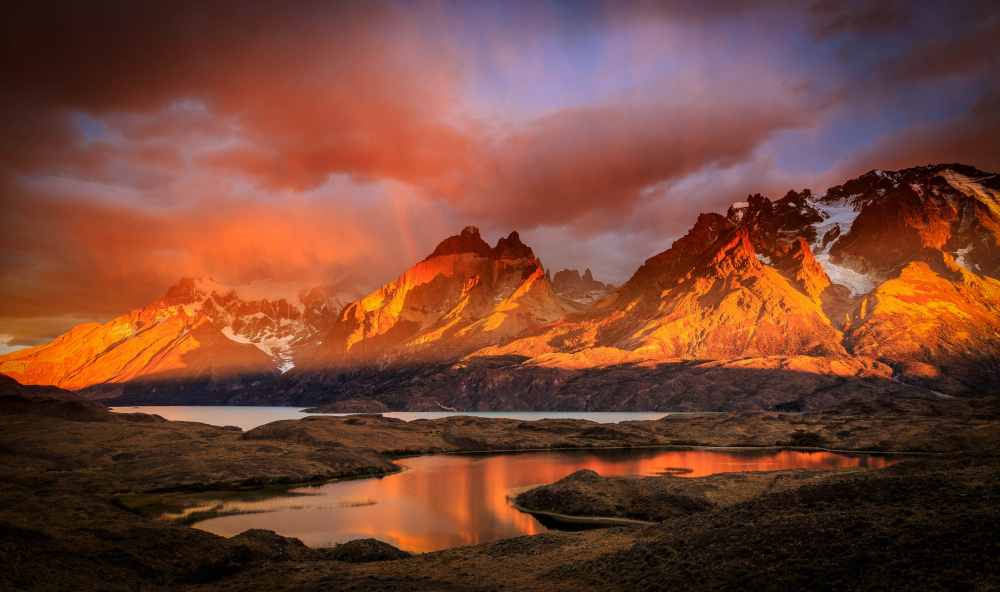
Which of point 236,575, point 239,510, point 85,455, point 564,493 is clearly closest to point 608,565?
point 236,575

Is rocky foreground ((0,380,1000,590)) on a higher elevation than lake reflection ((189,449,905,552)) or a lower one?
higher

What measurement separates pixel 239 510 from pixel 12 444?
68334 mm

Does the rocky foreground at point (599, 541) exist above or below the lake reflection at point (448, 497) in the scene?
above

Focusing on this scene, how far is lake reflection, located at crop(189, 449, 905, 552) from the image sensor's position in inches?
2500

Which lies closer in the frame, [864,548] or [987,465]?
[864,548]

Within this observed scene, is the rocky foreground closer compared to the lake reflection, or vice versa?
the rocky foreground

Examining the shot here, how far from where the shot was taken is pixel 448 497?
85.9m

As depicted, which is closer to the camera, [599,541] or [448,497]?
[599,541]

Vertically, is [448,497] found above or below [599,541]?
below

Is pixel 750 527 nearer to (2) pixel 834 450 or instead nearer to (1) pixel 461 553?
(1) pixel 461 553

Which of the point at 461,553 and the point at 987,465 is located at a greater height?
the point at 987,465

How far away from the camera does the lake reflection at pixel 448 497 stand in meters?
63.5

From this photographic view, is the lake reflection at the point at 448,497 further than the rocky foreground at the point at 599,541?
Yes

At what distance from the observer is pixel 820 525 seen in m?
36.1
